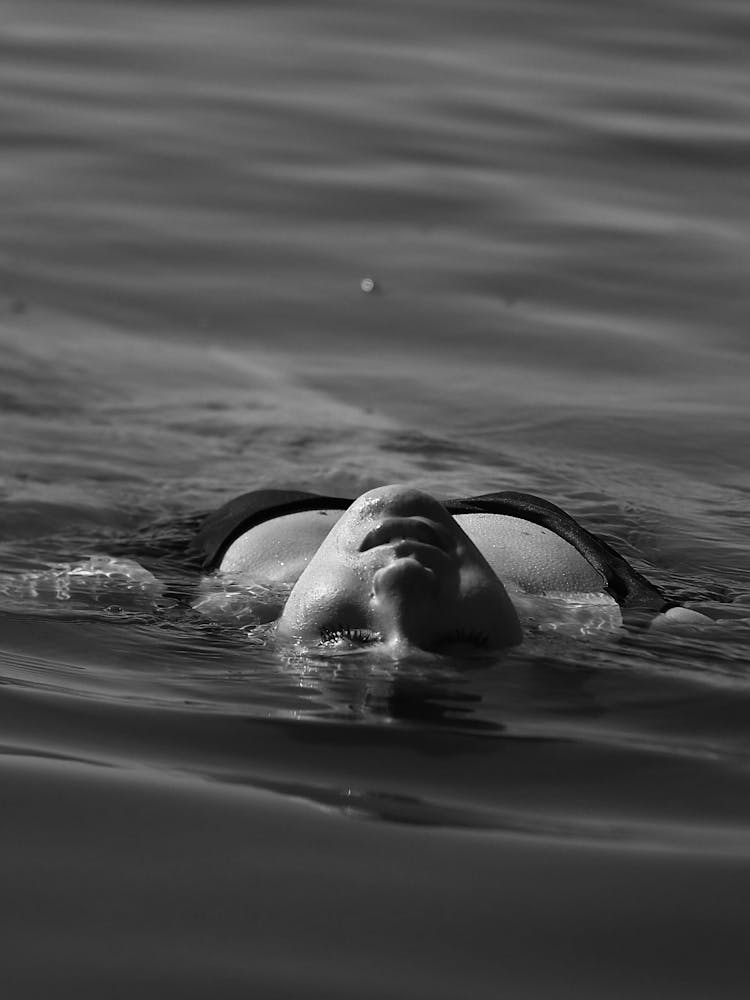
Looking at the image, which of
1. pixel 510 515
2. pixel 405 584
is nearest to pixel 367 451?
pixel 510 515

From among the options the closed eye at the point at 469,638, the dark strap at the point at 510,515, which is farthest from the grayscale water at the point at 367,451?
the dark strap at the point at 510,515

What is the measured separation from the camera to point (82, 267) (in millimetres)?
9234

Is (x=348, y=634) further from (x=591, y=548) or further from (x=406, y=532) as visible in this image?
(x=591, y=548)

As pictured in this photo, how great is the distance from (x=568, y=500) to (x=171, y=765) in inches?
118

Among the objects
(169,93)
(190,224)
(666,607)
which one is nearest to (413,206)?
(190,224)

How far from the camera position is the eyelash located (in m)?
3.94

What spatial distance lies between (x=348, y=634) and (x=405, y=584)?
263mm

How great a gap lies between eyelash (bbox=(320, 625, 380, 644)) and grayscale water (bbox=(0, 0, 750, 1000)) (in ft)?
0.18

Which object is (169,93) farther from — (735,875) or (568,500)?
(735,875)

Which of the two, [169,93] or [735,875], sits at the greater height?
[169,93]

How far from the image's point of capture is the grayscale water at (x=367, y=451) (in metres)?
2.86

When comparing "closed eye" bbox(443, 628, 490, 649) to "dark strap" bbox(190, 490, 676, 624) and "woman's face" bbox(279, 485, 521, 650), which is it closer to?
"woman's face" bbox(279, 485, 521, 650)

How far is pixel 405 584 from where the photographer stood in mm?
3777

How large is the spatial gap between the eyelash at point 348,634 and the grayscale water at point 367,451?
55mm
